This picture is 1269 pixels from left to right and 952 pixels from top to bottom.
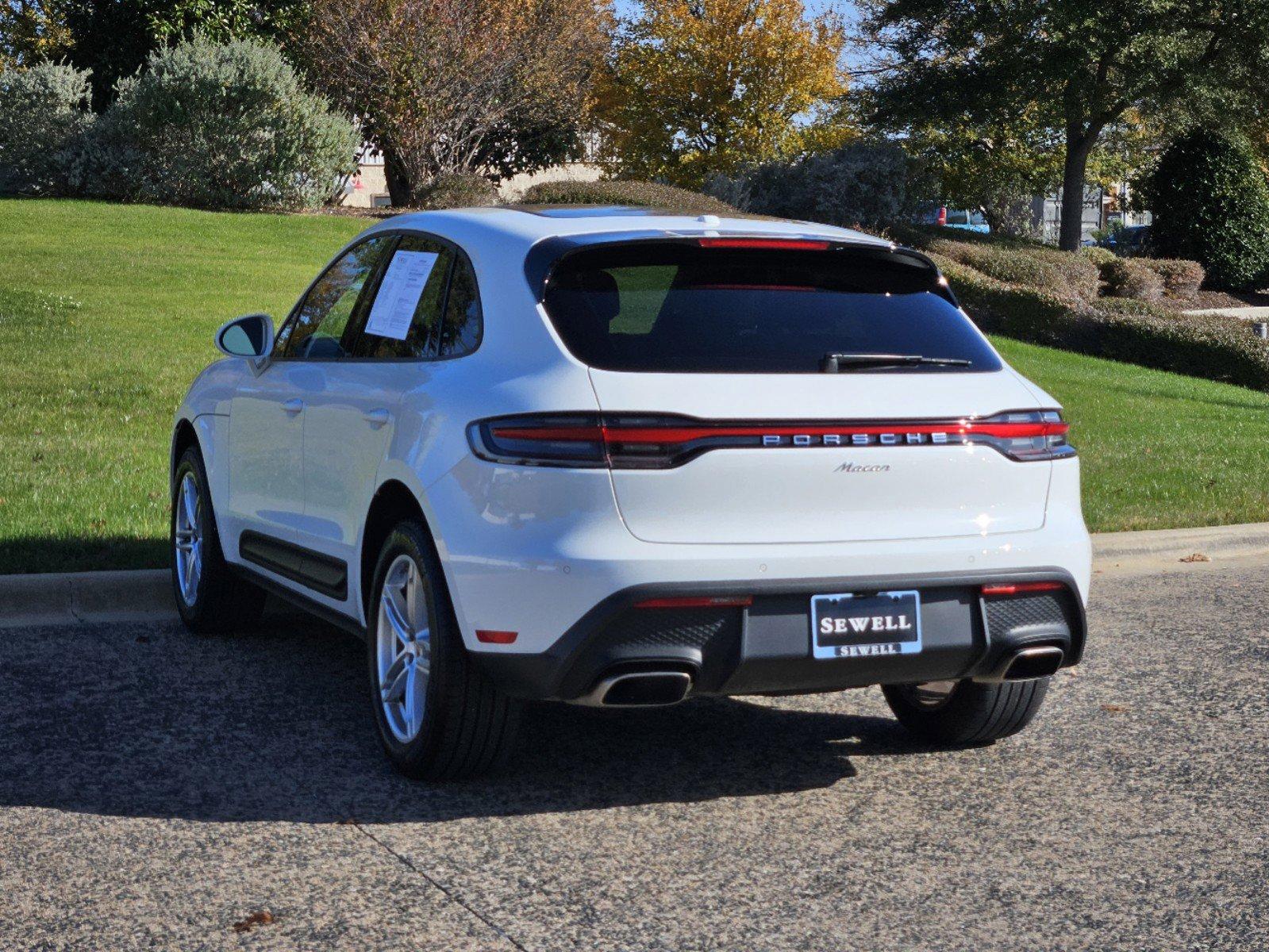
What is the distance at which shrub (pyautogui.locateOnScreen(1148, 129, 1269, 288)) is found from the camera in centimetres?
3662

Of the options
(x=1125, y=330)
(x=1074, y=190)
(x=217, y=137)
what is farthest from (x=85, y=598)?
(x=1074, y=190)

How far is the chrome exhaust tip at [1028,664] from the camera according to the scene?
4.63m

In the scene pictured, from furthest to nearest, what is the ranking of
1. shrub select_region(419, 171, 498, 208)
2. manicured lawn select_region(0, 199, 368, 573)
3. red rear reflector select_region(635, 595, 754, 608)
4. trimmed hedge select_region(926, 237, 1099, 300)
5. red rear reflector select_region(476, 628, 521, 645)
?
shrub select_region(419, 171, 498, 208)
trimmed hedge select_region(926, 237, 1099, 300)
manicured lawn select_region(0, 199, 368, 573)
red rear reflector select_region(476, 628, 521, 645)
red rear reflector select_region(635, 595, 754, 608)

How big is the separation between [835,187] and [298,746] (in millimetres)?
27136

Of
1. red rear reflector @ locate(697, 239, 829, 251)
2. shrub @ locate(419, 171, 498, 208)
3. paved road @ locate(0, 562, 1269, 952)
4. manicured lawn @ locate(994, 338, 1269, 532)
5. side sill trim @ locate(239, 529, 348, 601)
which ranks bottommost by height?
manicured lawn @ locate(994, 338, 1269, 532)

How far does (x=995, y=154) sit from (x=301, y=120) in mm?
18617

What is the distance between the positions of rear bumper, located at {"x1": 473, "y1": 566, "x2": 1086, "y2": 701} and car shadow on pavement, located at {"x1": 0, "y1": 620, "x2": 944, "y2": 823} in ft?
1.91

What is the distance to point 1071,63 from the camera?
1234 inches

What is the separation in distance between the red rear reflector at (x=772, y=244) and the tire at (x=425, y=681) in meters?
1.19

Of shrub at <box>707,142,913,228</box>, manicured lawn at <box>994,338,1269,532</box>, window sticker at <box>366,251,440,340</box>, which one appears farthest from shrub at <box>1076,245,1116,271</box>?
window sticker at <box>366,251,440,340</box>

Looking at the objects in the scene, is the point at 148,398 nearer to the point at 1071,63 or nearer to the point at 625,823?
the point at 625,823

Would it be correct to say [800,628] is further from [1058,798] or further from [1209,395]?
[1209,395]

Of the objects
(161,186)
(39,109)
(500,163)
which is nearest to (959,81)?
(500,163)

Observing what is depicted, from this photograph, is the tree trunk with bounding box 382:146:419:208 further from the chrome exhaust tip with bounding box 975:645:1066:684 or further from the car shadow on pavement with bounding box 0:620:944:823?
the chrome exhaust tip with bounding box 975:645:1066:684
